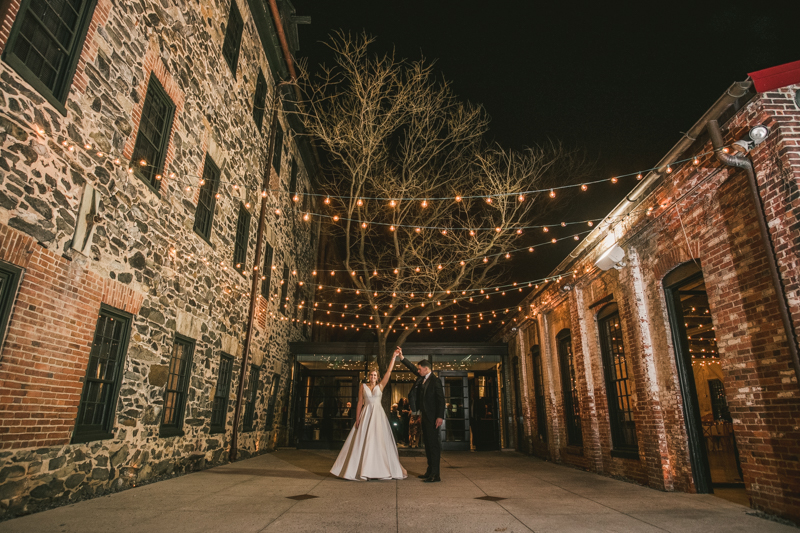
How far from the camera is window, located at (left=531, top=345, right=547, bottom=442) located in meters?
13.3

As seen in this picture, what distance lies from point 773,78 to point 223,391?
1049 centimetres

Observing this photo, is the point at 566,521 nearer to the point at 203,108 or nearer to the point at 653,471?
the point at 653,471

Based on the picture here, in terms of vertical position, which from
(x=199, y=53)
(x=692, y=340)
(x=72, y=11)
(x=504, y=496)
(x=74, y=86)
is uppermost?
(x=199, y=53)

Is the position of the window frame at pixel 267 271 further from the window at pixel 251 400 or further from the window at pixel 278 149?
the window at pixel 278 149

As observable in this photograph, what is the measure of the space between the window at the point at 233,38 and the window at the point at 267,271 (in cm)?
453

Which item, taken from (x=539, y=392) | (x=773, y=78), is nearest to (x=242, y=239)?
(x=773, y=78)

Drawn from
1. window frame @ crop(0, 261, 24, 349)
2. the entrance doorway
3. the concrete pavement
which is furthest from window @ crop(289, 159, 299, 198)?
the entrance doorway

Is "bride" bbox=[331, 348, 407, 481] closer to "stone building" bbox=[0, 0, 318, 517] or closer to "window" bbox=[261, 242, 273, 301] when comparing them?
"stone building" bbox=[0, 0, 318, 517]

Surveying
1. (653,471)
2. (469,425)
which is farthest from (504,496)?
(469,425)

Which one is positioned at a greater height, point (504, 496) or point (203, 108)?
point (203, 108)

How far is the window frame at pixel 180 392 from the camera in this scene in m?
→ 7.15

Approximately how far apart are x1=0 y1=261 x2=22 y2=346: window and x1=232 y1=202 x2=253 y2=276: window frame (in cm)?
565

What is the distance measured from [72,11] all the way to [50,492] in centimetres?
538

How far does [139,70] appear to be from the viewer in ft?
20.6
